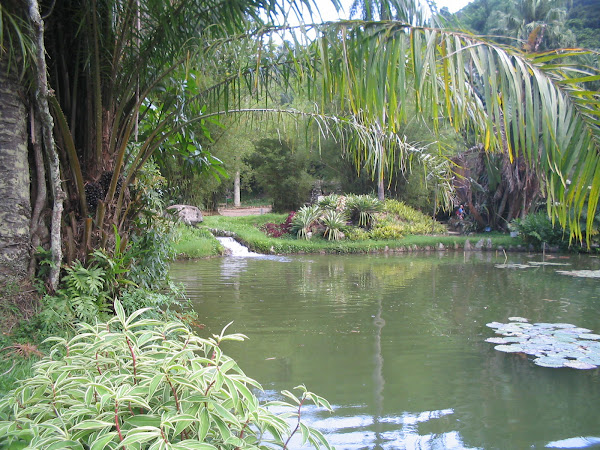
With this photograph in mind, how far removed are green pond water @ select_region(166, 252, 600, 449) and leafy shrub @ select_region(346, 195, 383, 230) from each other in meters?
6.97

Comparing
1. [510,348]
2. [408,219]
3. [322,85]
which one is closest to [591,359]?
[510,348]

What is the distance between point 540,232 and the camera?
43.9ft

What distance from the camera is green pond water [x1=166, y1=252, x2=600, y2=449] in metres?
3.04

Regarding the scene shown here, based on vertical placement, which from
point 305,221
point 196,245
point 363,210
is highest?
point 363,210

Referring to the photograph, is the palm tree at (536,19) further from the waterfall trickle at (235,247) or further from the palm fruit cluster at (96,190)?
the palm fruit cluster at (96,190)

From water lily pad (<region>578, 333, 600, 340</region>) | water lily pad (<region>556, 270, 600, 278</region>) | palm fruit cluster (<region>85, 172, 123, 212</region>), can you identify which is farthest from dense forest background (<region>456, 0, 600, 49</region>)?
palm fruit cluster (<region>85, 172, 123, 212</region>)

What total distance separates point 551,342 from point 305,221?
37.8 feet

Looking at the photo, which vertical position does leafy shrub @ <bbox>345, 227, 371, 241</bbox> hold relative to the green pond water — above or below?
above

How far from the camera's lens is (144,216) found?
4801mm

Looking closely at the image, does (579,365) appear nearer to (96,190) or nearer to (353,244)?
(96,190)

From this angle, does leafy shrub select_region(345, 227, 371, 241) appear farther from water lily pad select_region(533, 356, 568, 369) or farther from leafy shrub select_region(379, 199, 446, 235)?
water lily pad select_region(533, 356, 568, 369)

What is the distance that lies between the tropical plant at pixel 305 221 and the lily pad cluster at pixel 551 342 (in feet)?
34.4

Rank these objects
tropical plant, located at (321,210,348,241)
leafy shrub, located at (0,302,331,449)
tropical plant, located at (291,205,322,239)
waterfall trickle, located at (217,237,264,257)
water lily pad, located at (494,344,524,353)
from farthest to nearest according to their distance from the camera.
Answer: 1. tropical plant, located at (291,205,322,239)
2. tropical plant, located at (321,210,348,241)
3. waterfall trickle, located at (217,237,264,257)
4. water lily pad, located at (494,344,524,353)
5. leafy shrub, located at (0,302,331,449)

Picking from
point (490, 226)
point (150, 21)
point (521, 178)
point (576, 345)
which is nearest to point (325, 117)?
point (150, 21)
